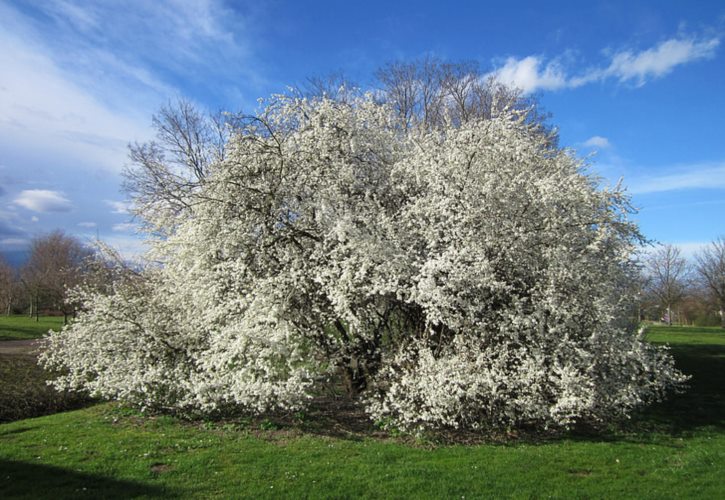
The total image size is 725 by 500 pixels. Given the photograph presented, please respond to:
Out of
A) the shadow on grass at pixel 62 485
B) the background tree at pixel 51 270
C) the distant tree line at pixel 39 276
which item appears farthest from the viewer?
the distant tree line at pixel 39 276

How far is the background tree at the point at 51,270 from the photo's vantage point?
2858 centimetres

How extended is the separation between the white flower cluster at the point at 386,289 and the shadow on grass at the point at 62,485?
2362 millimetres

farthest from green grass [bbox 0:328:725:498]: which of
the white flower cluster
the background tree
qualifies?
the background tree

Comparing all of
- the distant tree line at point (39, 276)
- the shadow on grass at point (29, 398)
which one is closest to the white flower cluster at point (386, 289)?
the shadow on grass at point (29, 398)

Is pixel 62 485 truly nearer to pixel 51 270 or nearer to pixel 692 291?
pixel 51 270

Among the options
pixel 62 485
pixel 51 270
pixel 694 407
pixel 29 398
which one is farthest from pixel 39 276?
pixel 694 407

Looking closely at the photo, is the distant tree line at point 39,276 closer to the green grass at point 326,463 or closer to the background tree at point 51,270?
the background tree at point 51,270

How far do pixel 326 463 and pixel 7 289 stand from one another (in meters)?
43.8

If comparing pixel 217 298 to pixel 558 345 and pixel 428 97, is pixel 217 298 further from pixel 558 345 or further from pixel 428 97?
pixel 428 97

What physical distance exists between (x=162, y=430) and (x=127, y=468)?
2128 mm

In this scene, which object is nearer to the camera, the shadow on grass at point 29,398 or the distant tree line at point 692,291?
the shadow on grass at point 29,398

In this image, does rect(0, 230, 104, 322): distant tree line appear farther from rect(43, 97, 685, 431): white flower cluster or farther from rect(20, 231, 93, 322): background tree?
rect(43, 97, 685, 431): white flower cluster

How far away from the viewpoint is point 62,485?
621 centimetres

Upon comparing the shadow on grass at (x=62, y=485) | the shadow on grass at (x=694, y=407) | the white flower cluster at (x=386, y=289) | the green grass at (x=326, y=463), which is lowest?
the shadow on grass at (x=62, y=485)
